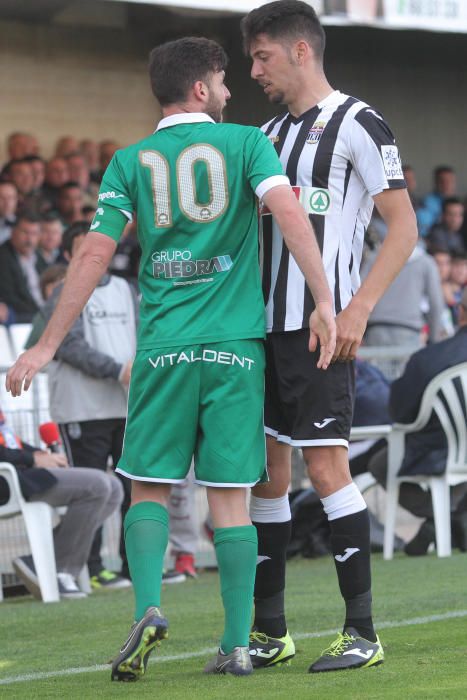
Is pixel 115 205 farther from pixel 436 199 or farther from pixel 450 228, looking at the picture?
pixel 436 199

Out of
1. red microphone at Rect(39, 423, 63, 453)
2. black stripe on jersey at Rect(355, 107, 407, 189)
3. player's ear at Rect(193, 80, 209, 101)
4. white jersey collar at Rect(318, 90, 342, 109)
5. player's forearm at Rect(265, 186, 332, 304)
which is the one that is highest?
player's ear at Rect(193, 80, 209, 101)

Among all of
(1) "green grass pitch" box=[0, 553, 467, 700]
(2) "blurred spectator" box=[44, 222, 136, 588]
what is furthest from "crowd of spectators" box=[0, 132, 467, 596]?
(1) "green grass pitch" box=[0, 553, 467, 700]

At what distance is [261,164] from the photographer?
4.43 m

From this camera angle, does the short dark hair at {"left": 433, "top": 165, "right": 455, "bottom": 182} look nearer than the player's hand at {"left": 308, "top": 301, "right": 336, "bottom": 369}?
No

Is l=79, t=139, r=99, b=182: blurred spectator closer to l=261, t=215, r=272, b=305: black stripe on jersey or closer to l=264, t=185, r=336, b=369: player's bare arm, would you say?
l=261, t=215, r=272, b=305: black stripe on jersey

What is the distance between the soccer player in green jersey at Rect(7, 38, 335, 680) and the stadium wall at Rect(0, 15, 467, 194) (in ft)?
44.9

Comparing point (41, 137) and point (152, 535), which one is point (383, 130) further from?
point (41, 137)

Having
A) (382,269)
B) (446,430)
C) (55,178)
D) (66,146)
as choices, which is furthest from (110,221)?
(66,146)

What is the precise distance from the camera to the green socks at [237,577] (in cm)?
444

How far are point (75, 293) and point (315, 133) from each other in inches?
37.1

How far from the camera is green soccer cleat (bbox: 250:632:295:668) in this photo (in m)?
4.73

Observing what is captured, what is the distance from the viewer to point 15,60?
60.9ft

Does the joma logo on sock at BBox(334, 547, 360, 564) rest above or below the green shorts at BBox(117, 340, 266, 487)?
below

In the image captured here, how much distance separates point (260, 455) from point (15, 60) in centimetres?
1489
